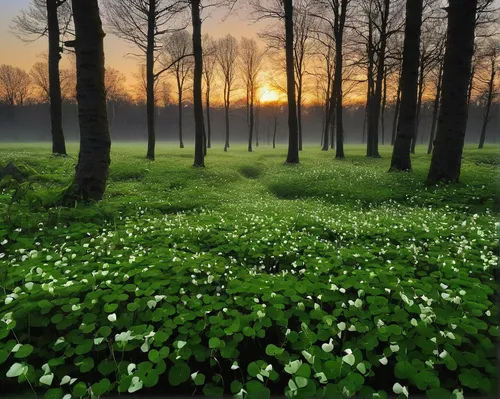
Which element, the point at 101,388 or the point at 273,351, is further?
the point at 273,351

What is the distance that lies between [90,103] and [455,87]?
10462mm

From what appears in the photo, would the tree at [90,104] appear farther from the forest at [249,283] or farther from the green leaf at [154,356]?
the green leaf at [154,356]

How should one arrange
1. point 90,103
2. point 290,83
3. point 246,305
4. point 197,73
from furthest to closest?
point 290,83
point 197,73
point 90,103
point 246,305

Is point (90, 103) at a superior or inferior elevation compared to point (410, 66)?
inferior

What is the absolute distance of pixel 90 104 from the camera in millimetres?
7219

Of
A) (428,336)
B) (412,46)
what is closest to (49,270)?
(428,336)

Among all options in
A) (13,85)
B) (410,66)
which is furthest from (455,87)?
(13,85)

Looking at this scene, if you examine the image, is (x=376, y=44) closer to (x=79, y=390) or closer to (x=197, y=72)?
(x=197, y=72)

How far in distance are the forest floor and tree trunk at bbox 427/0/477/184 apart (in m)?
3.74

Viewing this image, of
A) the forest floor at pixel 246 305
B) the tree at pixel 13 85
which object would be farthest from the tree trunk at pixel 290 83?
the tree at pixel 13 85

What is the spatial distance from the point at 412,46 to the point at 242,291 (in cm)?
1336

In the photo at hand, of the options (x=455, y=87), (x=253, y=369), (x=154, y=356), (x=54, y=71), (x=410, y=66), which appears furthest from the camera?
(x=54, y=71)

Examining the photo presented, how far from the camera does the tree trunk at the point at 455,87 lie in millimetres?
8898

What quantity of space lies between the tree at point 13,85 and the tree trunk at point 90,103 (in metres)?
81.7
